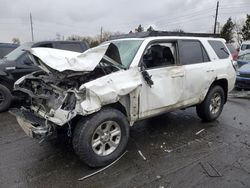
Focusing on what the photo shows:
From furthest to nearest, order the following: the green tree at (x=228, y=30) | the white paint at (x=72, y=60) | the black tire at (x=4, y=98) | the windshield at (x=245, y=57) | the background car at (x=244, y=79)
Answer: the green tree at (x=228, y=30) < the windshield at (x=245, y=57) < the background car at (x=244, y=79) < the black tire at (x=4, y=98) < the white paint at (x=72, y=60)

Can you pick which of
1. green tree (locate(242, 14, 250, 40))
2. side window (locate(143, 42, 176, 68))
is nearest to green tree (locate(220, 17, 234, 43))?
green tree (locate(242, 14, 250, 40))

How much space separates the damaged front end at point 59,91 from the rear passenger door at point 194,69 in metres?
1.54

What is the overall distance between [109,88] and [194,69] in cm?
217

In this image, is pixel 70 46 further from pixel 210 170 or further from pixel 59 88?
pixel 210 170

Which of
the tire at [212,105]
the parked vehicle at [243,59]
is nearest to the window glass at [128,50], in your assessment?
the tire at [212,105]

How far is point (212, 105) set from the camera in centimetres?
573

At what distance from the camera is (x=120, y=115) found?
3777 mm

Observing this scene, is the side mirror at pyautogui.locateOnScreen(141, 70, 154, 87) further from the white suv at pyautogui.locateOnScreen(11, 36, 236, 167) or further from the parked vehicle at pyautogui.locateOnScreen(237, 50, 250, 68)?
the parked vehicle at pyautogui.locateOnScreen(237, 50, 250, 68)

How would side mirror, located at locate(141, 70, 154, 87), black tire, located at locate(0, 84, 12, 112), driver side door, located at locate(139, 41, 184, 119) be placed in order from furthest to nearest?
black tire, located at locate(0, 84, 12, 112), driver side door, located at locate(139, 41, 184, 119), side mirror, located at locate(141, 70, 154, 87)

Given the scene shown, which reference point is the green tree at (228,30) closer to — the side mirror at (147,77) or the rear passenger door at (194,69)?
the rear passenger door at (194,69)

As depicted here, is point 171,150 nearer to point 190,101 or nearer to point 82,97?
point 190,101

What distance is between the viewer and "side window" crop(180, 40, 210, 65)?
194 inches

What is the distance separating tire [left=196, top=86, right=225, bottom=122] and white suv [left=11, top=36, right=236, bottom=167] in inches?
10.4

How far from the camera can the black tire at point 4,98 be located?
655 cm
